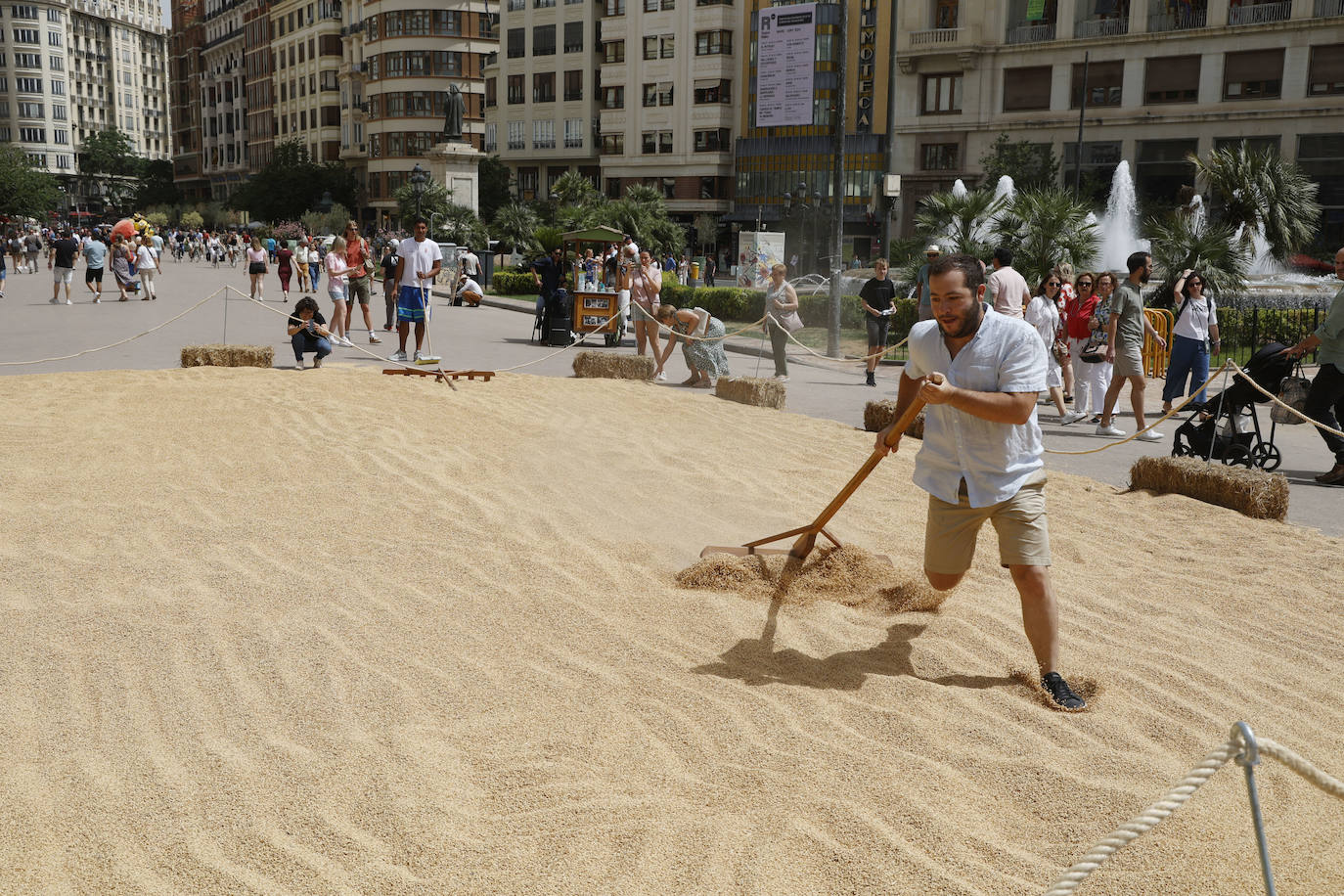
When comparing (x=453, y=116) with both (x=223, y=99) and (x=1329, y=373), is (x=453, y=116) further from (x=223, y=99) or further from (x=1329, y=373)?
(x=223, y=99)

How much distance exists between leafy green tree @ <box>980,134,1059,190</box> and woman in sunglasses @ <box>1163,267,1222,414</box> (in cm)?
3569

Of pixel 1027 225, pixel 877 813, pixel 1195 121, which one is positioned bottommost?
pixel 877 813

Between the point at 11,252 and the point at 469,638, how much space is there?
2006 inches

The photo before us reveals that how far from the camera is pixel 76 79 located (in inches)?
5285

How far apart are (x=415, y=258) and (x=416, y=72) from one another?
2706 inches

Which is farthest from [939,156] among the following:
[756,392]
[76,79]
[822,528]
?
[76,79]

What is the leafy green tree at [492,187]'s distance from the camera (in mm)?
69188

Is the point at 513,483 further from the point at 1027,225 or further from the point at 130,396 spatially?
the point at 1027,225

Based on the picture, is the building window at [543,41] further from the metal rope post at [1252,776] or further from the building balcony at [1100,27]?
the metal rope post at [1252,776]

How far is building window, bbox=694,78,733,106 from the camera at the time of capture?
205 feet

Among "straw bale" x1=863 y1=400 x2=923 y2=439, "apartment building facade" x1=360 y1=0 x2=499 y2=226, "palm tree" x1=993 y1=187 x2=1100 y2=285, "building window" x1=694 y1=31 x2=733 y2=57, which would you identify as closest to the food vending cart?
"straw bale" x1=863 y1=400 x2=923 y2=439

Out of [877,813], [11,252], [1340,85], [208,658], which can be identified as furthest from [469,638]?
[11,252]

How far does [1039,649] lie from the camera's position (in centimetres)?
477

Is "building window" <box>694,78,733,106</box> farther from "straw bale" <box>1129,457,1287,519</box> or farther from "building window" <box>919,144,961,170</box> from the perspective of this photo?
"straw bale" <box>1129,457,1287,519</box>
